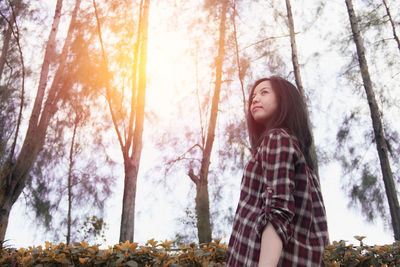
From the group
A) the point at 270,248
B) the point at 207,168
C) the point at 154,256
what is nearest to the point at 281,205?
the point at 270,248

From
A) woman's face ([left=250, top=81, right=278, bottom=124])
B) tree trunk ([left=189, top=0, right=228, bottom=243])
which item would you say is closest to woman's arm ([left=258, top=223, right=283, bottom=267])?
woman's face ([left=250, top=81, right=278, bottom=124])

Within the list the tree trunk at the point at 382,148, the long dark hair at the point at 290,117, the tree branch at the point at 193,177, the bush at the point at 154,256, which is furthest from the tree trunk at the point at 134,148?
the long dark hair at the point at 290,117

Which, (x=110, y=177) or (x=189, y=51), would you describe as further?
(x=110, y=177)

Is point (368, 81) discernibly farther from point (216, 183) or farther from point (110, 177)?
point (110, 177)

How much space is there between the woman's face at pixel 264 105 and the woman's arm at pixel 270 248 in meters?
0.42

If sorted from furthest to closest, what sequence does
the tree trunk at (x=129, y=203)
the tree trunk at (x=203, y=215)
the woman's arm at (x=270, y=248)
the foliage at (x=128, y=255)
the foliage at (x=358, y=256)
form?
the tree trunk at (x=203, y=215), the tree trunk at (x=129, y=203), the foliage at (x=358, y=256), the foliage at (x=128, y=255), the woman's arm at (x=270, y=248)

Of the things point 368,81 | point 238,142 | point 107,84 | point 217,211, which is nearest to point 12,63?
point 107,84

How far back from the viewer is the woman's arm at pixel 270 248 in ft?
2.58

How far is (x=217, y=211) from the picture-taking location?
276 inches

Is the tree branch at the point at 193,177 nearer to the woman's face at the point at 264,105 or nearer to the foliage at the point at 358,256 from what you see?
the foliage at the point at 358,256

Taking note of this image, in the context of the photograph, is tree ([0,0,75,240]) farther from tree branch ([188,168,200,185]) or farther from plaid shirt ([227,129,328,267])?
plaid shirt ([227,129,328,267])

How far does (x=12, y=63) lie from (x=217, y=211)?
5096mm

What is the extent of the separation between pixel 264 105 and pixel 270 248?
1.68ft

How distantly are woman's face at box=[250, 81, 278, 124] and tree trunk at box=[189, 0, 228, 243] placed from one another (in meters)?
4.79
